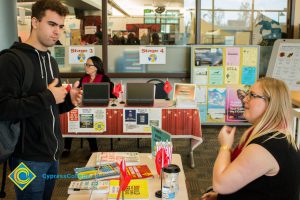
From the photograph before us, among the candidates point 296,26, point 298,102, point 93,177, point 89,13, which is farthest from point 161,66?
point 93,177

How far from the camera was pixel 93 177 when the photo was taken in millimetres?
1950

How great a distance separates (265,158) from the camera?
1.47 meters

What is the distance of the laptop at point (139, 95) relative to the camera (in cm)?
392

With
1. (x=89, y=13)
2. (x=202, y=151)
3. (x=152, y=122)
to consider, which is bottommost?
(x=202, y=151)

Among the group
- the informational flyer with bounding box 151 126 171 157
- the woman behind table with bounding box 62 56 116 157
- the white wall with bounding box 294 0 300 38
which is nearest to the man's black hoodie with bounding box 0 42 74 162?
the informational flyer with bounding box 151 126 171 157

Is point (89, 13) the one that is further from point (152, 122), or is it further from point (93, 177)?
point (93, 177)

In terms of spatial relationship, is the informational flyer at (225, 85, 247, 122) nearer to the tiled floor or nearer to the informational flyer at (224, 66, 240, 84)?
the informational flyer at (224, 66, 240, 84)

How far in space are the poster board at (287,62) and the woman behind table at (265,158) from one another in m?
4.04

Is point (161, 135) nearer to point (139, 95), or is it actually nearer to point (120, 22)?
point (139, 95)

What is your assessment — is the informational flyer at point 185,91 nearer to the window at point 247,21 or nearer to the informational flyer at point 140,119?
the informational flyer at point 140,119

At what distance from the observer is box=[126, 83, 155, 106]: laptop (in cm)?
392

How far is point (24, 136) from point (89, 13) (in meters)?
4.78

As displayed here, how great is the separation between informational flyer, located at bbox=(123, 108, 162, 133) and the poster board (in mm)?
2533

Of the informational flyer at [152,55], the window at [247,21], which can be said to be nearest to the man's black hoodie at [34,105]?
the informational flyer at [152,55]
